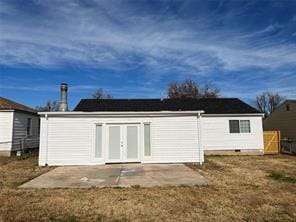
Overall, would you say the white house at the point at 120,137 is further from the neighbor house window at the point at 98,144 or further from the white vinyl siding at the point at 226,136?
the white vinyl siding at the point at 226,136

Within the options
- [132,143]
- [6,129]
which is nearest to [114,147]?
[132,143]

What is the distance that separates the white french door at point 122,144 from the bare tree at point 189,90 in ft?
91.0

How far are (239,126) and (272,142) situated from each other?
10.1ft

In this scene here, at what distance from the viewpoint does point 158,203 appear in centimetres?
589

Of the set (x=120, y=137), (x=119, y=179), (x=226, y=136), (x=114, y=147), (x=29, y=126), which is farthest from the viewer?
(x=29, y=126)

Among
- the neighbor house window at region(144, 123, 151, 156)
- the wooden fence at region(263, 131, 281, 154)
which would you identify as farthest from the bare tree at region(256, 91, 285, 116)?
the neighbor house window at region(144, 123, 151, 156)

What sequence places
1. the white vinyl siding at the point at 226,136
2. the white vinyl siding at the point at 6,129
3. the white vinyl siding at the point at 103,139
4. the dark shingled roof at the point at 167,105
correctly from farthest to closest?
the dark shingled roof at the point at 167,105, the white vinyl siding at the point at 226,136, the white vinyl siding at the point at 6,129, the white vinyl siding at the point at 103,139

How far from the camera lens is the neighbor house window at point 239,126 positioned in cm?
1678

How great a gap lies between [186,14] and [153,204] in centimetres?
982

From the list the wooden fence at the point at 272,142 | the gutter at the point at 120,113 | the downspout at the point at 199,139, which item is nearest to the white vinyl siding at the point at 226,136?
the wooden fence at the point at 272,142

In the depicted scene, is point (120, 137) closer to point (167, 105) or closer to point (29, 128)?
point (167, 105)

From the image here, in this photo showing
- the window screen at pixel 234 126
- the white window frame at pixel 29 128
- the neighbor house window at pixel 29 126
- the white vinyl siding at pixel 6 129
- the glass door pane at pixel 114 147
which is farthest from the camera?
the neighbor house window at pixel 29 126

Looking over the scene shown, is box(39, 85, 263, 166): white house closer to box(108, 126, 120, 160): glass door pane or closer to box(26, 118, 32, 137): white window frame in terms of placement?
box(108, 126, 120, 160): glass door pane

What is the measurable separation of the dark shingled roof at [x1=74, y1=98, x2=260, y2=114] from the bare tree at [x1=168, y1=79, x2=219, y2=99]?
18496mm
